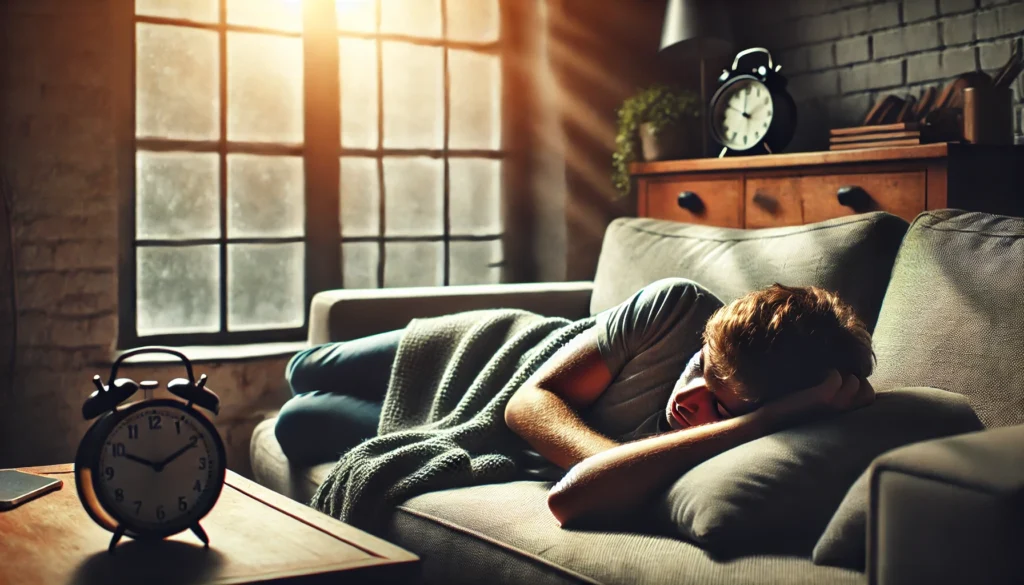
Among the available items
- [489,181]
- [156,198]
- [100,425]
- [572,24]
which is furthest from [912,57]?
[100,425]

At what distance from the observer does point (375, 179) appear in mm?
3643

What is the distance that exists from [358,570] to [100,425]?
40 cm

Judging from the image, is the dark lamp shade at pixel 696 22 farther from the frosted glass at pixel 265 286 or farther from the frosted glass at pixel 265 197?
the frosted glass at pixel 265 286

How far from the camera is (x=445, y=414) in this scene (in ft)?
7.17

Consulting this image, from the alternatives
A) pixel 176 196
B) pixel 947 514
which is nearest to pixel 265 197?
pixel 176 196

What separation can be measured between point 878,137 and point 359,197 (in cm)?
175

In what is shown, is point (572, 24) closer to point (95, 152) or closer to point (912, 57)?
point (912, 57)

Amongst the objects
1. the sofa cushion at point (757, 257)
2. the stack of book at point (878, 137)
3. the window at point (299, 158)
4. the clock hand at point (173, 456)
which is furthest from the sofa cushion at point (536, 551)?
the window at point (299, 158)

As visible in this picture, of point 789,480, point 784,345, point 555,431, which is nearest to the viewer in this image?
point 789,480

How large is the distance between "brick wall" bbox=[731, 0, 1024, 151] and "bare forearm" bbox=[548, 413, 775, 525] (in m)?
1.75

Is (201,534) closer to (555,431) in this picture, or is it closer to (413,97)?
(555,431)

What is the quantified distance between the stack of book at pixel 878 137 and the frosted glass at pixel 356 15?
165cm

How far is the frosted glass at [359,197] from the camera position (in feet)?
11.8

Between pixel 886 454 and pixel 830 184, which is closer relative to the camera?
pixel 886 454
